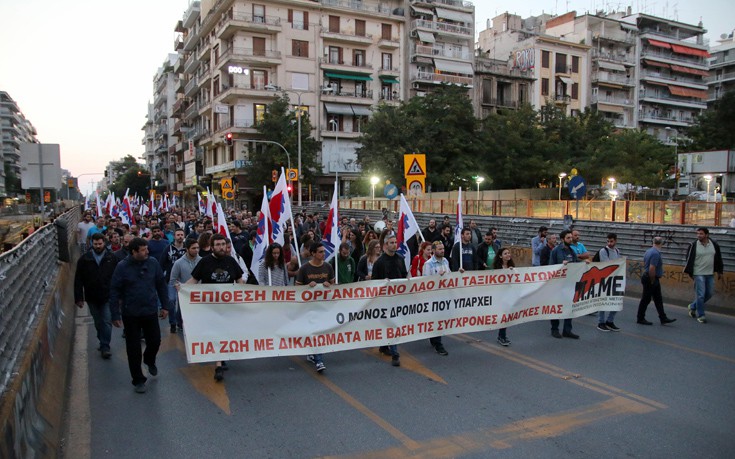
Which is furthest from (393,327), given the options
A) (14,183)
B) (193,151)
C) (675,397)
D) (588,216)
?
(14,183)

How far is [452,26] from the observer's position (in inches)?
2217

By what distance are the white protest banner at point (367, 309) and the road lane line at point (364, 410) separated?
40cm

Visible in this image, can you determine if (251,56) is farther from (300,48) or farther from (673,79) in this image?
(673,79)

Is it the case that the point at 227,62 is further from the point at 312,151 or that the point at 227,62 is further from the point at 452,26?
the point at 452,26

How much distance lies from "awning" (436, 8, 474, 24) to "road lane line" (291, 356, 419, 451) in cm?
5514

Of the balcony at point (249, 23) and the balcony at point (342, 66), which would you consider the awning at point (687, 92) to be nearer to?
the balcony at point (342, 66)

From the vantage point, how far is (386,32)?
177 feet

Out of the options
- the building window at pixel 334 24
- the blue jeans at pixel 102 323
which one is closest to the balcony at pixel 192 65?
the building window at pixel 334 24

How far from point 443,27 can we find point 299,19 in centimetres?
1510

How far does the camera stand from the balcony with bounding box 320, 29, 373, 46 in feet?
167

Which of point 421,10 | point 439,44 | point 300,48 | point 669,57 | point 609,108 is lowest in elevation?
point 609,108

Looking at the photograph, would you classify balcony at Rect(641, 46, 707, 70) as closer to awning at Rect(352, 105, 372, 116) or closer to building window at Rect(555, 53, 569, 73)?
building window at Rect(555, 53, 569, 73)

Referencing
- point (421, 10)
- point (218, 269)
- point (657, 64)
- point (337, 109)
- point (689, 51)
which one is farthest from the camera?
point (689, 51)

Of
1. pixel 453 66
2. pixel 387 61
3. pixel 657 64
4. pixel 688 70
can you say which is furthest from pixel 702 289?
pixel 688 70
